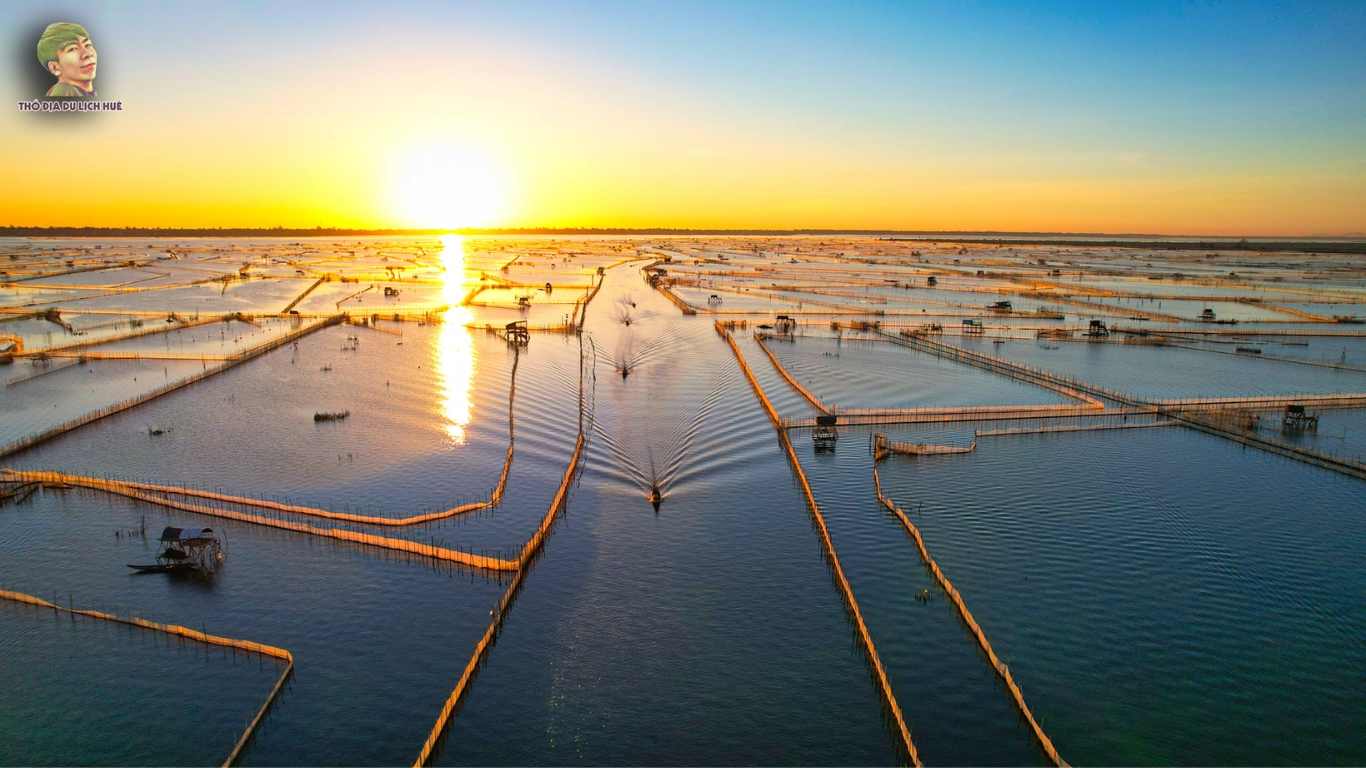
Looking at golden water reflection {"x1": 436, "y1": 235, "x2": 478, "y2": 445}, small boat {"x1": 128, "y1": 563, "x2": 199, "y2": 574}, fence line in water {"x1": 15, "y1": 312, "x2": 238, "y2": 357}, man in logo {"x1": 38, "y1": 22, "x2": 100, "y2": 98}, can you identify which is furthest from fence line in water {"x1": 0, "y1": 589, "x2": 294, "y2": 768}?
fence line in water {"x1": 15, "y1": 312, "x2": 238, "y2": 357}

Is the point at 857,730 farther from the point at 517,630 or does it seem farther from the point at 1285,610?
the point at 1285,610

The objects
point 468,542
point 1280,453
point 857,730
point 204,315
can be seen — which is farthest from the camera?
Answer: point 204,315

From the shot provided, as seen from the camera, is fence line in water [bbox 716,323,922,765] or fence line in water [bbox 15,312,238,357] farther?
fence line in water [bbox 15,312,238,357]

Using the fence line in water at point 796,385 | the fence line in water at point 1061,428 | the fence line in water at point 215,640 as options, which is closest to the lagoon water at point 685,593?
the fence line in water at point 215,640

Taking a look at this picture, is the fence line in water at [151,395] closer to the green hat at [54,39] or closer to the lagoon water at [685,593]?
the lagoon water at [685,593]

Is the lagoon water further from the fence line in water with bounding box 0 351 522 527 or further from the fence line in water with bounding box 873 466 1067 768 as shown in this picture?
the fence line in water with bounding box 0 351 522 527

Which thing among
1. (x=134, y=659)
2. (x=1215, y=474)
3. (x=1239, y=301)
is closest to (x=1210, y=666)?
(x=1215, y=474)
